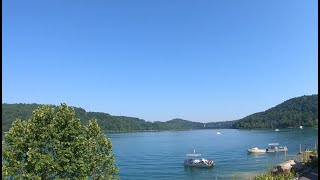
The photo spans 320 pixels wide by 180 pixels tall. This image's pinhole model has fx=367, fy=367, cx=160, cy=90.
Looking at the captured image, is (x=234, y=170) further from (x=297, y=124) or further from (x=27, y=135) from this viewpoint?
(x=297, y=124)

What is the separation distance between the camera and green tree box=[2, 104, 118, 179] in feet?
62.5

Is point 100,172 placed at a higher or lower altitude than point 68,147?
lower

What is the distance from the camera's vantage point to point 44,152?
19875 millimetres

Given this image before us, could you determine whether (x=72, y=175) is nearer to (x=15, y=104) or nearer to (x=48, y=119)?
(x=48, y=119)

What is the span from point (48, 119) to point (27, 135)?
139cm

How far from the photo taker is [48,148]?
66.3ft

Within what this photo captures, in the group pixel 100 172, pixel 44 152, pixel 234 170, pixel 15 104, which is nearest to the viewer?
pixel 44 152

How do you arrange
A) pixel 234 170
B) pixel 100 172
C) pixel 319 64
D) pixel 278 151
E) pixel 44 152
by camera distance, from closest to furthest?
pixel 319 64 → pixel 44 152 → pixel 100 172 → pixel 234 170 → pixel 278 151

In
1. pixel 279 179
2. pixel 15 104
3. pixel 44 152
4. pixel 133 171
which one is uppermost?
pixel 15 104

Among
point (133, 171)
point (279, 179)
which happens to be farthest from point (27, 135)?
point (133, 171)

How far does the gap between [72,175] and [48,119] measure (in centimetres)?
338

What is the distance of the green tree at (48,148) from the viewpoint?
19047mm

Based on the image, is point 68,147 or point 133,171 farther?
point 133,171

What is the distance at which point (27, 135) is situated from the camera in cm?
2002
